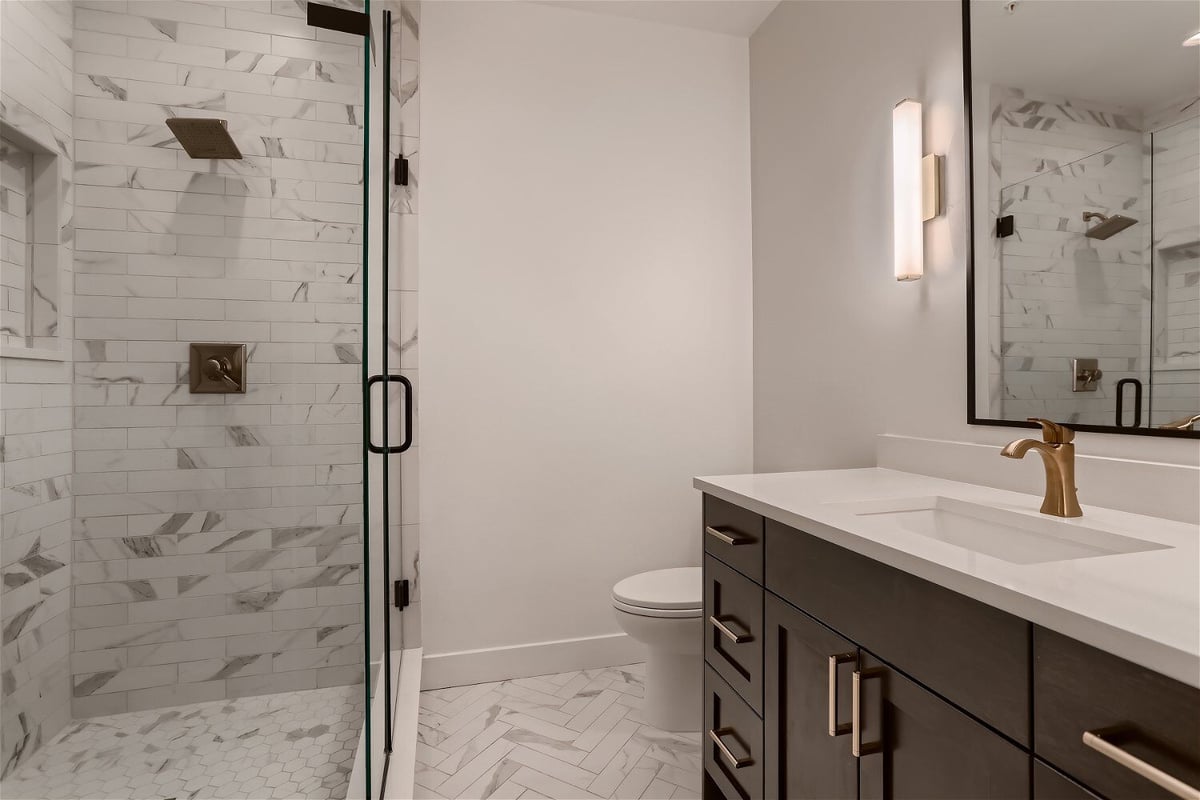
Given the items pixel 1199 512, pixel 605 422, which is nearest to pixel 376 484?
pixel 605 422

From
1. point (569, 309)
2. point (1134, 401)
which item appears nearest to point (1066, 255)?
point (1134, 401)

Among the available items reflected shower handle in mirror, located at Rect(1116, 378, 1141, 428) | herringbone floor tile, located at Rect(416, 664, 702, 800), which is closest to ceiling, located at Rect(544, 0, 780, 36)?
reflected shower handle in mirror, located at Rect(1116, 378, 1141, 428)

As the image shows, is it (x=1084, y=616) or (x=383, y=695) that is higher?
(x=1084, y=616)

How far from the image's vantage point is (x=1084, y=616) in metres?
0.58

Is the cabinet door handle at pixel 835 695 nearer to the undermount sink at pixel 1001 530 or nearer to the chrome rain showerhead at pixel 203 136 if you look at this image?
the undermount sink at pixel 1001 530

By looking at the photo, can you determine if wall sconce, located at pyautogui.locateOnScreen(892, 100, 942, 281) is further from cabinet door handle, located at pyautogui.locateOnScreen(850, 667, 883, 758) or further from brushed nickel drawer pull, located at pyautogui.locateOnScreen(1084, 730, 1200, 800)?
brushed nickel drawer pull, located at pyautogui.locateOnScreen(1084, 730, 1200, 800)

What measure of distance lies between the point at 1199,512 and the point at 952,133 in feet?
3.34

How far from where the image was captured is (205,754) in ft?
4.42

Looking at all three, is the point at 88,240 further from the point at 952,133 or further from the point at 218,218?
the point at 952,133

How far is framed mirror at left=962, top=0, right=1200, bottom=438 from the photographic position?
1089mm

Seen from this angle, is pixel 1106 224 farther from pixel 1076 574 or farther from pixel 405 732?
pixel 405 732

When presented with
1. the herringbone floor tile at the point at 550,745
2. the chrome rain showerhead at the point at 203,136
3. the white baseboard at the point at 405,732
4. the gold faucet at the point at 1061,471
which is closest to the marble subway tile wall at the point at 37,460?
the chrome rain showerhead at the point at 203,136

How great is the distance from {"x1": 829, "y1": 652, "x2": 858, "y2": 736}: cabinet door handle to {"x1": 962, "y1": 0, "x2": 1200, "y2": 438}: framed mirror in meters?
0.73

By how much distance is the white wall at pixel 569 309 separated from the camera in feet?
7.25
